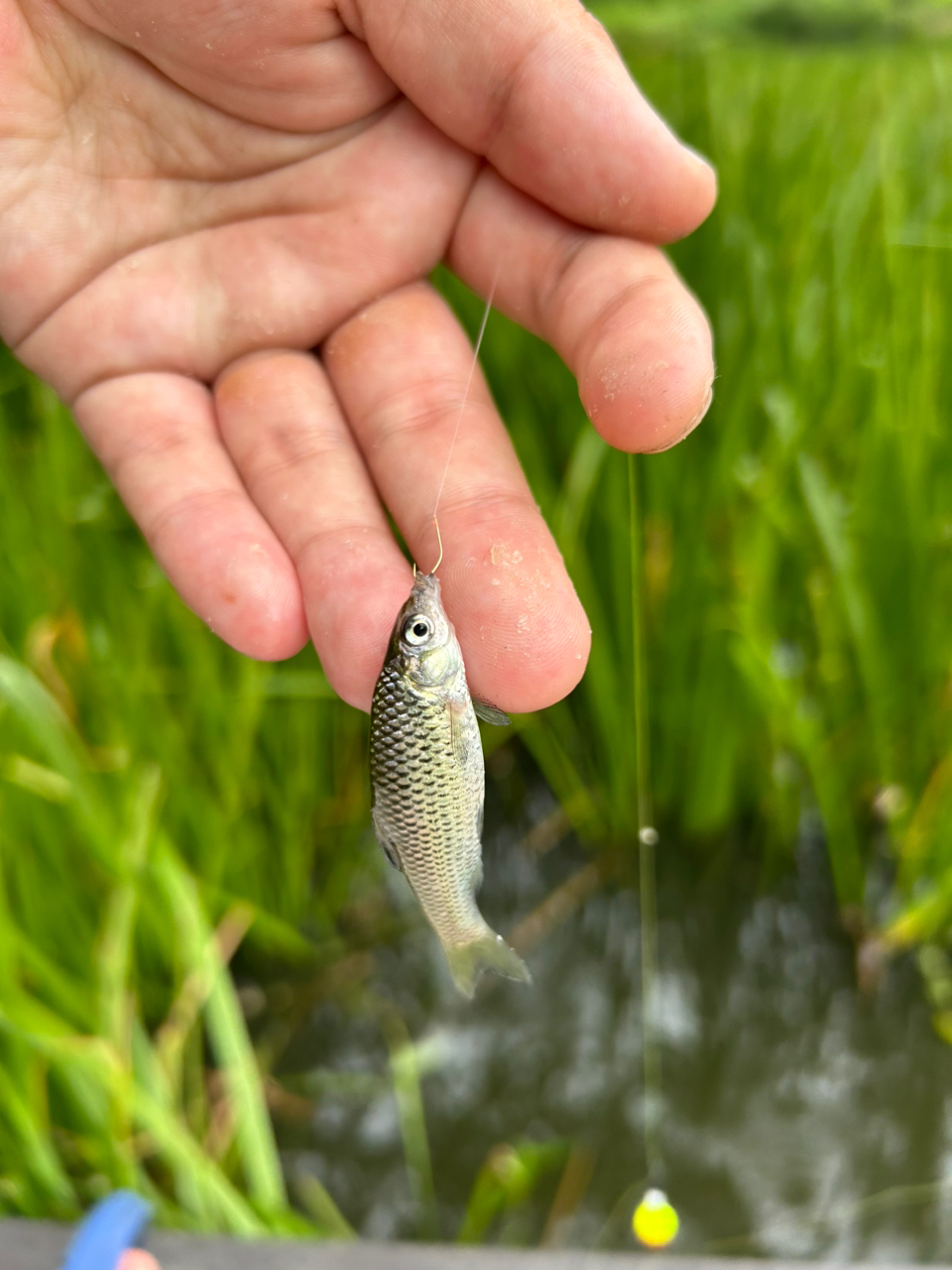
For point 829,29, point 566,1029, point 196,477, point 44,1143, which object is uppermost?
point 196,477

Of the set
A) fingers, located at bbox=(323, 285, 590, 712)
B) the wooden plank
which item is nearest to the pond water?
the wooden plank

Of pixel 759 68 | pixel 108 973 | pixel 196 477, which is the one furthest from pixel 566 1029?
pixel 759 68

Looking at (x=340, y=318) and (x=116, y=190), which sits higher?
(x=116, y=190)

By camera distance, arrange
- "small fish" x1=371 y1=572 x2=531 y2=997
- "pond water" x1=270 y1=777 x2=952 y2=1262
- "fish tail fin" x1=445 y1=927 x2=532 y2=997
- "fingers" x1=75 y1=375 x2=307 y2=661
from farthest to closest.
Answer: "pond water" x1=270 y1=777 x2=952 y2=1262
"fingers" x1=75 y1=375 x2=307 y2=661
"fish tail fin" x1=445 y1=927 x2=532 y2=997
"small fish" x1=371 y1=572 x2=531 y2=997

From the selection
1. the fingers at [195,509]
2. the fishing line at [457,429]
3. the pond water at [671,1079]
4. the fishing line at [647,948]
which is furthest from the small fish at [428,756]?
the pond water at [671,1079]

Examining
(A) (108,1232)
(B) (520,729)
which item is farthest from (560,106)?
(A) (108,1232)

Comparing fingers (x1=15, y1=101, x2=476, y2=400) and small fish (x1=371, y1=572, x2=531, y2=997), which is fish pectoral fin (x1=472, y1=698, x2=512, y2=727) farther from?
fingers (x1=15, y1=101, x2=476, y2=400)

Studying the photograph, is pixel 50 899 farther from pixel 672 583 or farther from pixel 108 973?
pixel 672 583

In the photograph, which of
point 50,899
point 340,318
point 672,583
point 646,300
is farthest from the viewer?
point 672,583
